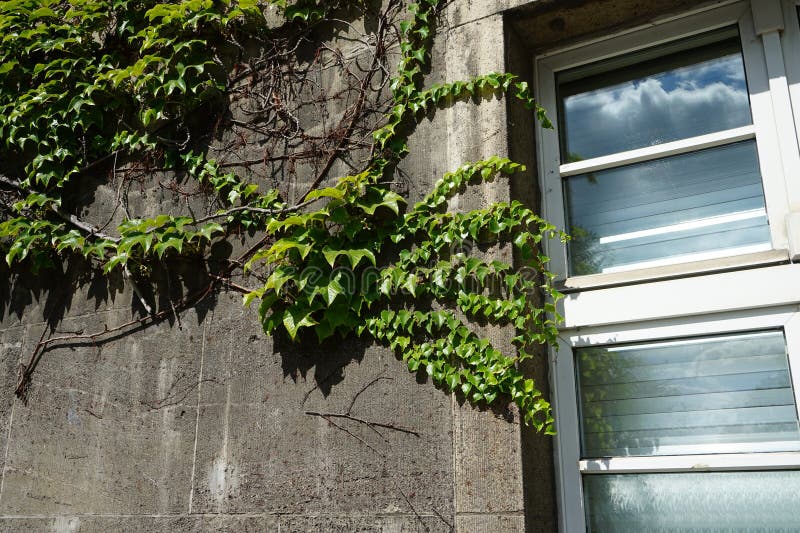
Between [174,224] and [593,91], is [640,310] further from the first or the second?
[174,224]

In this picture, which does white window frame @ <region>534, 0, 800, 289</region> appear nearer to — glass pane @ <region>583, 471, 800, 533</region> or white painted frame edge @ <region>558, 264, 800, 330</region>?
white painted frame edge @ <region>558, 264, 800, 330</region>

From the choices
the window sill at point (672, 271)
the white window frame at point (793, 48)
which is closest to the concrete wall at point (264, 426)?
the window sill at point (672, 271)

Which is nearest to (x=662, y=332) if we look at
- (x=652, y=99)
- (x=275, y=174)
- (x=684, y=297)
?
(x=684, y=297)

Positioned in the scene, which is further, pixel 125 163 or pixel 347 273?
pixel 125 163

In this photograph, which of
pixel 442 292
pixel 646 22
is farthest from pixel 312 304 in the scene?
pixel 646 22

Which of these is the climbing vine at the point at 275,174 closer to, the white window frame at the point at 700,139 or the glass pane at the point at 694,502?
the white window frame at the point at 700,139

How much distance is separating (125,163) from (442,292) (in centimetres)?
187

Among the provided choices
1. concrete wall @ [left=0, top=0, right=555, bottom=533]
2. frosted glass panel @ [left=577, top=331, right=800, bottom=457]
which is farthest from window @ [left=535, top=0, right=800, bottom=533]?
concrete wall @ [left=0, top=0, right=555, bottom=533]

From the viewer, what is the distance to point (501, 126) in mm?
2654

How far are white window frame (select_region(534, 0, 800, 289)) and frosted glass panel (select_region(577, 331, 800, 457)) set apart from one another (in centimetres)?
26

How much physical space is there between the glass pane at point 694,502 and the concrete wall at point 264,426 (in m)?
0.19

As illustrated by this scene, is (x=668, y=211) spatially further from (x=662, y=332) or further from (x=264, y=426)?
(x=264, y=426)

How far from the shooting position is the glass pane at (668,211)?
2.42m

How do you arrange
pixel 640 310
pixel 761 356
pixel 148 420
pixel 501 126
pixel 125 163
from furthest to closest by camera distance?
pixel 125 163 < pixel 148 420 < pixel 501 126 < pixel 640 310 < pixel 761 356
